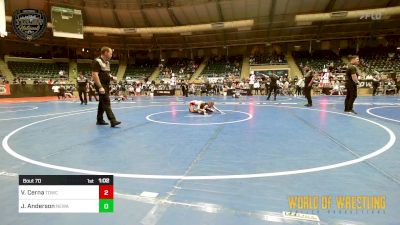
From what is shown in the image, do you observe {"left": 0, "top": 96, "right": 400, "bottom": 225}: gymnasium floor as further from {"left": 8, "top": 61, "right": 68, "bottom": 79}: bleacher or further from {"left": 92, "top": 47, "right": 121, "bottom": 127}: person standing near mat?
{"left": 8, "top": 61, "right": 68, "bottom": 79}: bleacher

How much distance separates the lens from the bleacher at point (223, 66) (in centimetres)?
3606

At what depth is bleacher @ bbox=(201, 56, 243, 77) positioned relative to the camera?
118ft

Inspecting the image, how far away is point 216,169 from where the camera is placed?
3615 mm

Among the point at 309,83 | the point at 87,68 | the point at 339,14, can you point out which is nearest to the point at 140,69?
the point at 87,68

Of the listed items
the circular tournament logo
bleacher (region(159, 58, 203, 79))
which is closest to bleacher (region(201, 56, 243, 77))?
bleacher (region(159, 58, 203, 79))

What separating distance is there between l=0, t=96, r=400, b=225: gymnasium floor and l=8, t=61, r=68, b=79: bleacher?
1302 inches

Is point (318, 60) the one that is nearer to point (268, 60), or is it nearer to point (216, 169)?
point (268, 60)

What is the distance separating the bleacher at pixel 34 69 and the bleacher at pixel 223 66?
66.4 feet

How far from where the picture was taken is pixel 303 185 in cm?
298

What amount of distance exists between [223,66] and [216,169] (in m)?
35.3

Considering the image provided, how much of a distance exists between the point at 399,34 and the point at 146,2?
100 ft

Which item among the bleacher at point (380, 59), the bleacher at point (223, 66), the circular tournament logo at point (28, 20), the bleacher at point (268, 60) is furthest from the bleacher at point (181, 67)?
the bleacher at point (380, 59)

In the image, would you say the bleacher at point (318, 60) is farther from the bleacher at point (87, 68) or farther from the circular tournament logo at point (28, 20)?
the circular tournament logo at point (28, 20)

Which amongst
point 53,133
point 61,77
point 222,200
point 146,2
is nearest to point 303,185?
point 222,200
